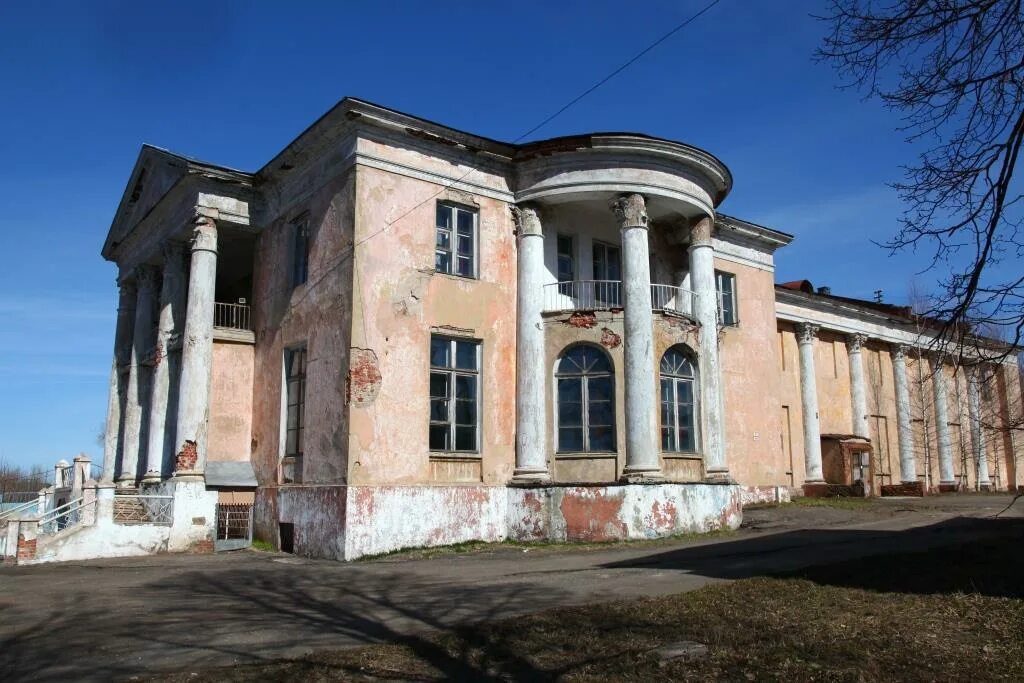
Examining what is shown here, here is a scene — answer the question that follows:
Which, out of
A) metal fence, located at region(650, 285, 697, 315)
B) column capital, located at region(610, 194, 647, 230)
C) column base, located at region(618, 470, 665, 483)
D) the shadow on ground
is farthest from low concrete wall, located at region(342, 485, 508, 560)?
metal fence, located at region(650, 285, 697, 315)

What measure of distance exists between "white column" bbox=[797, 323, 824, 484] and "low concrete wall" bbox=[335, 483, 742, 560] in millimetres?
10290

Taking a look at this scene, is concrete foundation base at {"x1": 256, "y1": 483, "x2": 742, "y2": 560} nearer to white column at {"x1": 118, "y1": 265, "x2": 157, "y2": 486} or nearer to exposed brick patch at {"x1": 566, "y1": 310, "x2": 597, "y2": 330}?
exposed brick patch at {"x1": 566, "y1": 310, "x2": 597, "y2": 330}

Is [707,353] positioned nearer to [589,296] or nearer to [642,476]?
[589,296]

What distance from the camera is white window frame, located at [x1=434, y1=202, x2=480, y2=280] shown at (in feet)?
53.8

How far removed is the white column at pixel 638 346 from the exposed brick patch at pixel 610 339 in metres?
0.39

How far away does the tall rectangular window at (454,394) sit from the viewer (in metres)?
15.8

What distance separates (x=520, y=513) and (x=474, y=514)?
3.12 feet

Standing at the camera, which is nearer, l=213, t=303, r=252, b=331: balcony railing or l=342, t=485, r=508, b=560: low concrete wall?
l=342, t=485, r=508, b=560: low concrete wall

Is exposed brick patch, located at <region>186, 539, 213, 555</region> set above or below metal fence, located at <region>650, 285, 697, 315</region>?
below

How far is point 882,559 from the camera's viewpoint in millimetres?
10539

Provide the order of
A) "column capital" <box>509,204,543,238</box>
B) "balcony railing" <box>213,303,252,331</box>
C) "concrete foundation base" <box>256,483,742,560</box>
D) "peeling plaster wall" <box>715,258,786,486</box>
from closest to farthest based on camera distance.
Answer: "concrete foundation base" <box>256,483,742,560</box> → "column capital" <box>509,204,543,238</box> → "balcony railing" <box>213,303,252,331</box> → "peeling plaster wall" <box>715,258,786,486</box>

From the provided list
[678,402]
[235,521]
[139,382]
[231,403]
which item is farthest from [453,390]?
[139,382]

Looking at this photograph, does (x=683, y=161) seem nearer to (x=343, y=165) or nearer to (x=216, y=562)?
(x=343, y=165)

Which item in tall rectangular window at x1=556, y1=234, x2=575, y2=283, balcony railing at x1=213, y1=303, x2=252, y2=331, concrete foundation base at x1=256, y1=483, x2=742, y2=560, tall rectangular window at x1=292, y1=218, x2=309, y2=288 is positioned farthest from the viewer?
balcony railing at x1=213, y1=303, x2=252, y2=331
